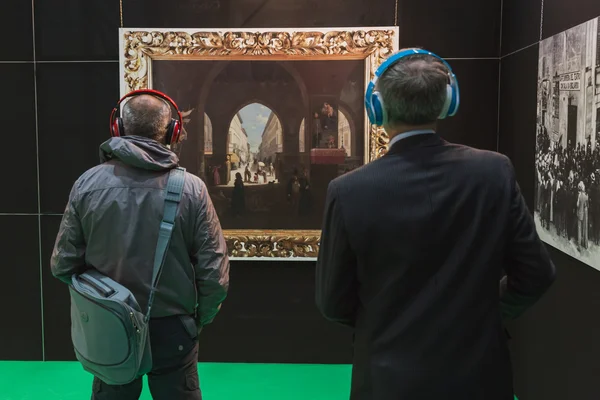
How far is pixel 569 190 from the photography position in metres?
2.33

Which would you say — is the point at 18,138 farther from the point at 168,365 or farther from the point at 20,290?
the point at 168,365

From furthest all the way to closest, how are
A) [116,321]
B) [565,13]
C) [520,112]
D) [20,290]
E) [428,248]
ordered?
[20,290] < [520,112] < [565,13] < [116,321] < [428,248]

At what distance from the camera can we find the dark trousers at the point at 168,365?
2008 mm

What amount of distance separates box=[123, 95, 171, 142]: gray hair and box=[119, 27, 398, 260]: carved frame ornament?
59.0 inches

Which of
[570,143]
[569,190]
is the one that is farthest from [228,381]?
[570,143]

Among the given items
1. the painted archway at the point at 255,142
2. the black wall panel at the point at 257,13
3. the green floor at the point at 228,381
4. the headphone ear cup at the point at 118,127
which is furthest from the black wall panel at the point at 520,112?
the headphone ear cup at the point at 118,127

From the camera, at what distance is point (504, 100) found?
132 inches

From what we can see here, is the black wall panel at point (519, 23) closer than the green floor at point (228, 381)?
Yes

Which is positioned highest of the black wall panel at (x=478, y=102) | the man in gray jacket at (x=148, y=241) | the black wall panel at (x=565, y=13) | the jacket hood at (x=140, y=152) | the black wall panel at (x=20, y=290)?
the black wall panel at (x=565, y=13)

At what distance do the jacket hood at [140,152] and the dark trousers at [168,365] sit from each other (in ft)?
1.91

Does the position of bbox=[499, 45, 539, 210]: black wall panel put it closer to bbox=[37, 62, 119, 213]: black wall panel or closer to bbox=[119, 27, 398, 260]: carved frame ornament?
bbox=[119, 27, 398, 260]: carved frame ornament

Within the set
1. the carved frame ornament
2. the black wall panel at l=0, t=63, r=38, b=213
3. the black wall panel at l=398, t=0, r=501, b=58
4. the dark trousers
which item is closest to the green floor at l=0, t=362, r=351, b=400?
the black wall panel at l=0, t=63, r=38, b=213

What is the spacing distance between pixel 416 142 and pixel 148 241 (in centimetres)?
109

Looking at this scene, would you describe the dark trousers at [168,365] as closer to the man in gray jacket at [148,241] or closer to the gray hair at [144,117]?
the man in gray jacket at [148,241]
